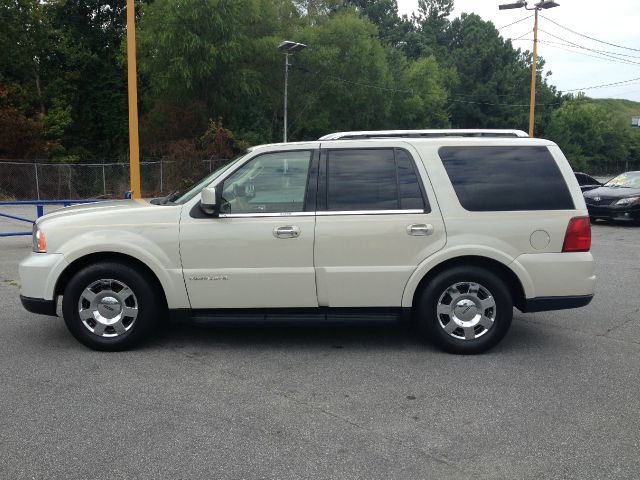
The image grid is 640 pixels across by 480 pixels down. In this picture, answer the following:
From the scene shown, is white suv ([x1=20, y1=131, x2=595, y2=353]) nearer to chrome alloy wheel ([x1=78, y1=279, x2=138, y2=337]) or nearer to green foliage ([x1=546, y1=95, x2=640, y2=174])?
chrome alloy wheel ([x1=78, y1=279, x2=138, y2=337])

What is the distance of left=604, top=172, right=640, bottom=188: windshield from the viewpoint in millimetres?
17172

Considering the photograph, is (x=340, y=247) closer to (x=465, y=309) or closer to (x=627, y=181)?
(x=465, y=309)

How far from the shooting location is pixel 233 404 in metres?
4.13

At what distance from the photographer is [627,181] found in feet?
57.5

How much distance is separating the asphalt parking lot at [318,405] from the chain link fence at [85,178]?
23.0m

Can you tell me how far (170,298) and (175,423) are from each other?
1509 mm

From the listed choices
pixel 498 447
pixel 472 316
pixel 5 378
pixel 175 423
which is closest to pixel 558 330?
pixel 472 316

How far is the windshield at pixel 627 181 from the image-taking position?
17.2 meters

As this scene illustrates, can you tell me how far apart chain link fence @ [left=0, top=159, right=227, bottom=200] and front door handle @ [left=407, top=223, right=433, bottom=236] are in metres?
24.7

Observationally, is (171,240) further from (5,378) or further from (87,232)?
(5,378)

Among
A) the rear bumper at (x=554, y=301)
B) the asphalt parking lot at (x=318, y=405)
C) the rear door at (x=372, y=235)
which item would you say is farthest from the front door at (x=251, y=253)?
the rear bumper at (x=554, y=301)

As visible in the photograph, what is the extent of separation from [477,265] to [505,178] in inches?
30.9

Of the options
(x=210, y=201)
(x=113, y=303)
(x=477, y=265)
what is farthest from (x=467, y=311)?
(x=113, y=303)

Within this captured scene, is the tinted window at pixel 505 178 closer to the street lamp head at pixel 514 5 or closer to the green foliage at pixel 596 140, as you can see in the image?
the street lamp head at pixel 514 5
